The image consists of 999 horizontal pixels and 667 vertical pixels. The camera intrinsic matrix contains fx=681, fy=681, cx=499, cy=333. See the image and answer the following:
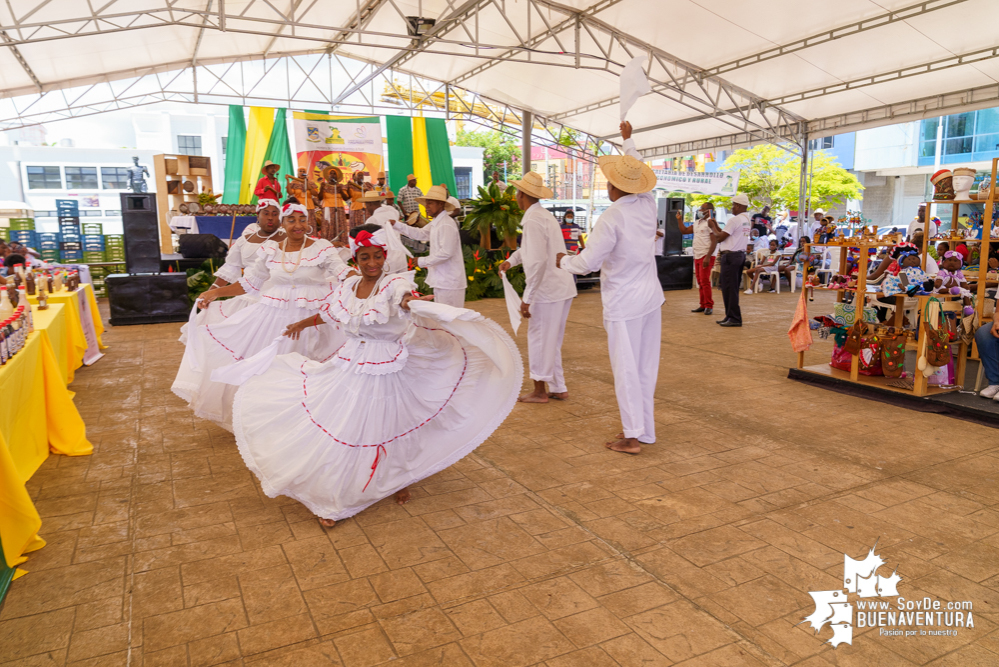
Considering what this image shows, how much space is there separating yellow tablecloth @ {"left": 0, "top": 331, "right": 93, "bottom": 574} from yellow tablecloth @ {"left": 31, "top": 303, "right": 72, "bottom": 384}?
0.36 meters

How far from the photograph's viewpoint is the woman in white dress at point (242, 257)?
455 cm

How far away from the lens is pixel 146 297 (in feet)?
32.2

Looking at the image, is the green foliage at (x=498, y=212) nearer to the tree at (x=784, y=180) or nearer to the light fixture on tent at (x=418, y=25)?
the light fixture on tent at (x=418, y=25)

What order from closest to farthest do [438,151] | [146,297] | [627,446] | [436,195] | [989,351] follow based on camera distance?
[627,446], [989,351], [436,195], [146,297], [438,151]

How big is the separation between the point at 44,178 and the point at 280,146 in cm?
1703

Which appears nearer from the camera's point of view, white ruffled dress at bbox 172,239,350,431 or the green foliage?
white ruffled dress at bbox 172,239,350,431

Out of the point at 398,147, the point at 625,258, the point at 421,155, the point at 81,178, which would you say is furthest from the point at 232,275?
the point at 81,178

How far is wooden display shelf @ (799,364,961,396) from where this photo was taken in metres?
5.34

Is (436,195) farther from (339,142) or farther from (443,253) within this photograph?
(339,142)

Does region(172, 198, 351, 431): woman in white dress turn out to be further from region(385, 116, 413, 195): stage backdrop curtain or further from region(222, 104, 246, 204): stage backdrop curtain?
region(385, 116, 413, 195): stage backdrop curtain

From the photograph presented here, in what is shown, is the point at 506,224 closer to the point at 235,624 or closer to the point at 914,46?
the point at 914,46

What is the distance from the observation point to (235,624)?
2.46 m

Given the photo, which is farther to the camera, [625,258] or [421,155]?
[421,155]

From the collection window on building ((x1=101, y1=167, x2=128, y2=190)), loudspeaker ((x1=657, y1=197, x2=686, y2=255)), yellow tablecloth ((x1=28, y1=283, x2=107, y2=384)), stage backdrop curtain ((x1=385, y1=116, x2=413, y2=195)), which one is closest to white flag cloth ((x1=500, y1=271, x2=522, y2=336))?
yellow tablecloth ((x1=28, y1=283, x2=107, y2=384))
